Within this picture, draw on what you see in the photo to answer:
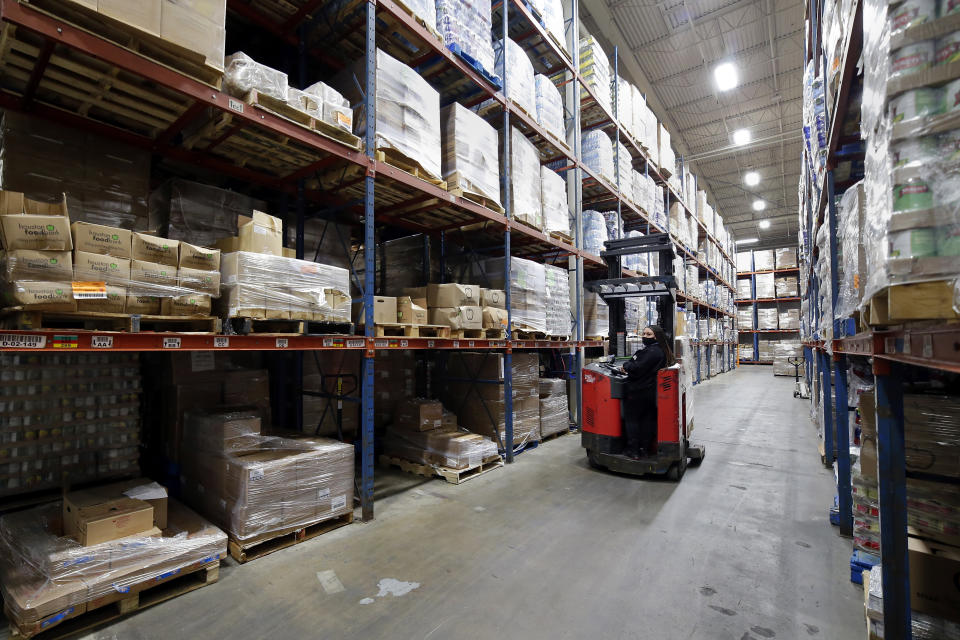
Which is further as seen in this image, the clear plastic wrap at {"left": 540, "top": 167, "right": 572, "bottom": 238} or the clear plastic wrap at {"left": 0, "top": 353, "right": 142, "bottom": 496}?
the clear plastic wrap at {"left": 540, "top": 167, "right": 572, "bottom": 238}

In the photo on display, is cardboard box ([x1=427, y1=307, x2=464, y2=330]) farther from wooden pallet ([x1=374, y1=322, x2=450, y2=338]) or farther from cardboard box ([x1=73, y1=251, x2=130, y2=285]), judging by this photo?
cardboard box ([x1=73, y1=251, x2=130, y2=285])

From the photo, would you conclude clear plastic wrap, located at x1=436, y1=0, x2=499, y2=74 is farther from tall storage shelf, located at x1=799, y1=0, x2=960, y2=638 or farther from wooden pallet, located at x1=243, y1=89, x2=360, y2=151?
tall storage shelf, located at x1=799, y1=0, x2=960, y2=638

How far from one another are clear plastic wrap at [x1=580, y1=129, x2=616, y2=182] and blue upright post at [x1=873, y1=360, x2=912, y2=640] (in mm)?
7978

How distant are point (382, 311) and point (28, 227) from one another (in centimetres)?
266

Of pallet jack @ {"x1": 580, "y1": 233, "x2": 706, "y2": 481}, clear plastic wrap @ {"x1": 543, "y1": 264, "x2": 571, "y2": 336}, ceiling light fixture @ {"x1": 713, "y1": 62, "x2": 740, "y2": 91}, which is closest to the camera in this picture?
pallet jack @ {"x1": 580, "y1": 233, "x2": 706, "y2": 481}

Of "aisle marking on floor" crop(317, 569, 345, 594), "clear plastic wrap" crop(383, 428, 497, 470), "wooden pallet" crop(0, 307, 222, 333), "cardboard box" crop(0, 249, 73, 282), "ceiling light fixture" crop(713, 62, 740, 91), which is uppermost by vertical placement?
"ceiling light fixture" crop(713, 62, 740, 91)

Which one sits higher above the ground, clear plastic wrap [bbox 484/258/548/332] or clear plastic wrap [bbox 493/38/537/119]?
clear plastic wrap [bbox 493/38/537/119]

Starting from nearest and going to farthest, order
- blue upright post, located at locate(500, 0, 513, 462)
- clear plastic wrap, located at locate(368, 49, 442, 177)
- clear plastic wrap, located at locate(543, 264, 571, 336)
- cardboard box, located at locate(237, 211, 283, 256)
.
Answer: cardboard box, located at locate(237, 211, 283, 256) < clear plastic wrap, located at locate(368, 49, 442, 177) < blue upright post, located at locate(500, 0, 513, 462) < clear plastic wrap, located at locate(543, 264, 571, 336)

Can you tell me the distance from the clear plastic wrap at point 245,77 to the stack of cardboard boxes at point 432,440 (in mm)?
3915

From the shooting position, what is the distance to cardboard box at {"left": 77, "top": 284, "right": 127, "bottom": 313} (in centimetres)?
266

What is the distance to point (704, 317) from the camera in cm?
1911

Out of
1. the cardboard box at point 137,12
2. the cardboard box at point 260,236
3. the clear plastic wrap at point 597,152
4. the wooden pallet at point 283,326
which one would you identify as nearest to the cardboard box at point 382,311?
the wooden pallet at point 283,326

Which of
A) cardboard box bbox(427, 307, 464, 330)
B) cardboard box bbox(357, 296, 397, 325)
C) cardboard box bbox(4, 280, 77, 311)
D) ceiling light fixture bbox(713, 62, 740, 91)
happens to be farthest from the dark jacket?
ceiling light fixture bbox(713, 62, 740, 91)

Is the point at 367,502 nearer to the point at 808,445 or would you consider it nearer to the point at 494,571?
the point at 494,571
